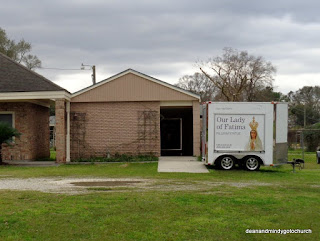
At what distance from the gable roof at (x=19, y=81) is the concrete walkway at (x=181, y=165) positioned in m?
6.12

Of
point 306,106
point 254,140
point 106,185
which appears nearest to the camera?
point 106,185

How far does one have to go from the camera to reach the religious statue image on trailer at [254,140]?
15.5 meters

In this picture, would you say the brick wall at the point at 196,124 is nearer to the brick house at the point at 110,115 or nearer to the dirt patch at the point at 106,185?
the brick house at the point at 110,115

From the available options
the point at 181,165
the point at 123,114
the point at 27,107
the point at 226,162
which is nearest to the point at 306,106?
the point at 123,114

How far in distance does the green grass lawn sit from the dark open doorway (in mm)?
14480

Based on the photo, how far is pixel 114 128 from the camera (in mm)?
20359

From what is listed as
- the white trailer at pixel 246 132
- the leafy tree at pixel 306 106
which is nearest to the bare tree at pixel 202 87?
the leafy tree at pixel 306 106

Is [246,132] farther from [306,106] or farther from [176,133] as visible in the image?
[306,106]

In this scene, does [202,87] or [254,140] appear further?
[202,87]

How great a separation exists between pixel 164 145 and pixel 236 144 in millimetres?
9969

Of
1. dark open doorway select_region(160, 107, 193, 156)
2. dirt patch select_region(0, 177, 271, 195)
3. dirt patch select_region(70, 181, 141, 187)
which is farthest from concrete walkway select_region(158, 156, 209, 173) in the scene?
dark open doorway select_region(160, 107, 193, 156)

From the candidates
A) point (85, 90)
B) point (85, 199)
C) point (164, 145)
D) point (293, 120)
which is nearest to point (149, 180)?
point (85, 199)

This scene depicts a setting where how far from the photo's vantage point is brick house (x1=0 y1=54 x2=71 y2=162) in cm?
1875

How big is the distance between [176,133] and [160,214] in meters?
18.2
